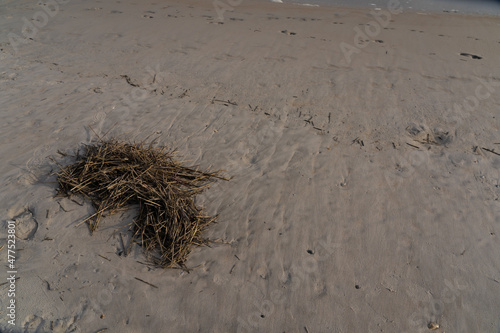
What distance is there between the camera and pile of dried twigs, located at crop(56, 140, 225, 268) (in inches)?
102

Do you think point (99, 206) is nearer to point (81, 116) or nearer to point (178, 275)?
point (178, 275)

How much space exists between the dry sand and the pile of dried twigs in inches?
4.0

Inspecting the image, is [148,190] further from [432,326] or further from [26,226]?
[432,326]

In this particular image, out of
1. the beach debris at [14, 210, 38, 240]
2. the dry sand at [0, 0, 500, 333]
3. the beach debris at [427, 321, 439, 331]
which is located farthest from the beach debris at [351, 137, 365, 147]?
the beach debris at [14, 210, 38, 240]

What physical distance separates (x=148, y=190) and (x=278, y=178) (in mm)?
1079

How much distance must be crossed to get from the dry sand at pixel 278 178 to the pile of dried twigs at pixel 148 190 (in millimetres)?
102

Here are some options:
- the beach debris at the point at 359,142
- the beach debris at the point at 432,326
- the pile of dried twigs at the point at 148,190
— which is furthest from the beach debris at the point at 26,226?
the beach debris at the point at 359,142

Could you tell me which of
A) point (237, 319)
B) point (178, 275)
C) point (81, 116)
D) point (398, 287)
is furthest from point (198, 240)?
point (81, 116)

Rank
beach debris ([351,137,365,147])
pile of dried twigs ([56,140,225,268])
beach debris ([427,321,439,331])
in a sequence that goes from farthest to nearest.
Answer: beach debris ([351,137,365,147]), pile of dried twigs ([56,140,225,268]), beach debris ([427,321,439,331])

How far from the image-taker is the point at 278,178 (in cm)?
320

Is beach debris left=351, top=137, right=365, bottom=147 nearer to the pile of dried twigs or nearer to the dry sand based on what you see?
the dry sand

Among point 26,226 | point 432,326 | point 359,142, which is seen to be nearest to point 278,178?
point 359,142

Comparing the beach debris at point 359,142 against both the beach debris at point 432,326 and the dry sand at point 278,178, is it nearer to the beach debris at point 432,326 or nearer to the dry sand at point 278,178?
the dry sand at point 278,178

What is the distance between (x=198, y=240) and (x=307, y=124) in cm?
184
